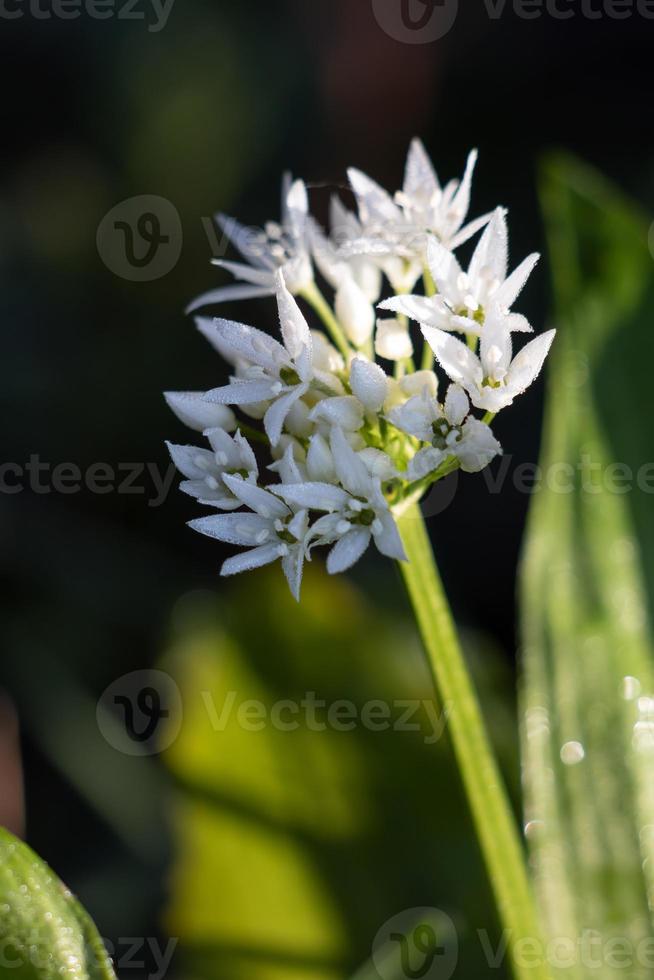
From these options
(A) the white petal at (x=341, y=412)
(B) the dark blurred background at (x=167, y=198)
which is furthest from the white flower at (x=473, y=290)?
(B) the dark blurred background at (x=167, y=198)

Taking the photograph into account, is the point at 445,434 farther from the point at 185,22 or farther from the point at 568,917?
the point at 185,22

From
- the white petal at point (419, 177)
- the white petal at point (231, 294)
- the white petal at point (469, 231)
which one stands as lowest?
the white petal at point (231, 294)

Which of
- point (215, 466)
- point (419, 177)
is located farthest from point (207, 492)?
point (419, 177)

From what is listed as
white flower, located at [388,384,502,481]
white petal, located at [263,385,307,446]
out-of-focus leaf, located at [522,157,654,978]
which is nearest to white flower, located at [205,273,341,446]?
white petal, located at [263,385,307,446]

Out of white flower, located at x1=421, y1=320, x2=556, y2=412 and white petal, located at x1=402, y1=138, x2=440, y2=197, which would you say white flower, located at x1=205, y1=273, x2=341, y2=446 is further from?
white petal, located at x1=402, y1=138, x2=440, y2=197

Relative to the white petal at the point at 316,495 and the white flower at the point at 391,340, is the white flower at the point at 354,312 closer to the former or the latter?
the white flower at the point at 391,340

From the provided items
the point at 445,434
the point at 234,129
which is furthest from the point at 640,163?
the point at 445,434

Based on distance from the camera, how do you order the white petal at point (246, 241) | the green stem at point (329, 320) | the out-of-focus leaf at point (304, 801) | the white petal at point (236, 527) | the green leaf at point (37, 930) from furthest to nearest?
the out-of-focus leaf at point (304, 801) → the white petal at point (246, 241) → the green stem at point (329, 320) → the white petal at point (236, 527) → the green leaf at point (37, 930)

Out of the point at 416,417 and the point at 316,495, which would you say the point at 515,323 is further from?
the point at 316,495
